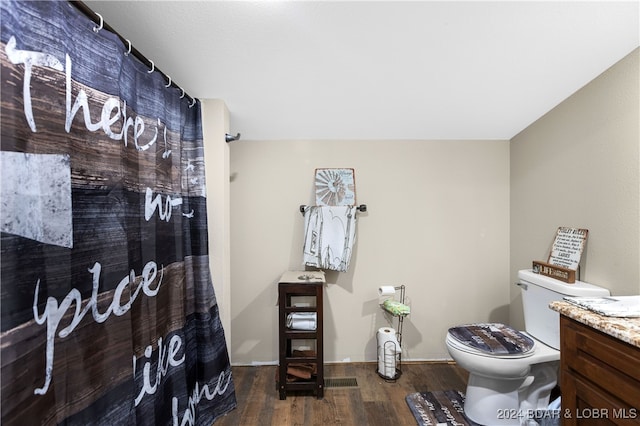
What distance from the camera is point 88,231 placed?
0.89 metres

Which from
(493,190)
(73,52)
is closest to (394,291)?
(493,190)

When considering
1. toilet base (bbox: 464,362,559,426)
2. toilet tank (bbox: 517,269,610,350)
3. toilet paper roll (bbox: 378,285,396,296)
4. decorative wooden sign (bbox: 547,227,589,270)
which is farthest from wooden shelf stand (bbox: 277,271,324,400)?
decorative wooden sign (bbox: 547,227,589,270)

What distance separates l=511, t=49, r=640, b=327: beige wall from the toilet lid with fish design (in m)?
0.53

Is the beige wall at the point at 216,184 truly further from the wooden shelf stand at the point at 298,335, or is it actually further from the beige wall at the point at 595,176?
the beige wall at the point at 595,176

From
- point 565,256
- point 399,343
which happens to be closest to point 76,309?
point 399,343

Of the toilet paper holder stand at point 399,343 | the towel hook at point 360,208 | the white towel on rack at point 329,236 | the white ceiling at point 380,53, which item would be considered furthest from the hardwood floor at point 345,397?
the white ceiling at point 380,53

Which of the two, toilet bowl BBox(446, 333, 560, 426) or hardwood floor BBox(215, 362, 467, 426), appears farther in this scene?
hardwood floor BBox(215, 362, 467, 426)

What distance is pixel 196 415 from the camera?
155 cm

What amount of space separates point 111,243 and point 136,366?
0.53 m

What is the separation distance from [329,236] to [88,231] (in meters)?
1.52

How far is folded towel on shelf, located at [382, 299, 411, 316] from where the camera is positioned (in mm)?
1992

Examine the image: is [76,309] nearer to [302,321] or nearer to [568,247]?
[302,321]

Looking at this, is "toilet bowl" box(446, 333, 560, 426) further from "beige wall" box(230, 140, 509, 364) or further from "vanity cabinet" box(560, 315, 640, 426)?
"beige wall" box(230, 140, 509, 364)

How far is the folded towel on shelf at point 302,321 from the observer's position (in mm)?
1832
